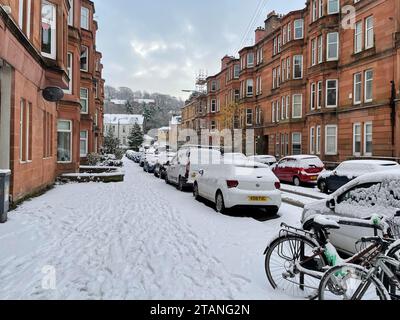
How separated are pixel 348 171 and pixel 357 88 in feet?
42.5

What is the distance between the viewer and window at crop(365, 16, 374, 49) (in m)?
23.3

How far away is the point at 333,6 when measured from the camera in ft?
88.5

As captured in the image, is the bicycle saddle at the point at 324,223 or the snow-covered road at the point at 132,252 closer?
the bicycle saddle at the point at 324,223

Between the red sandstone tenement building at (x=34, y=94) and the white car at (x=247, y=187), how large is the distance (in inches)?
222

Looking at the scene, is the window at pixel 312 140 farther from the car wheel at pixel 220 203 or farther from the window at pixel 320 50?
the car wheel at pixel 220 203

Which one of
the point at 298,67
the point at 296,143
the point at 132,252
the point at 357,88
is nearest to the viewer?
the point at 132,252

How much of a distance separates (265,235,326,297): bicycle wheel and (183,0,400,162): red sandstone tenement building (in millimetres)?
19522

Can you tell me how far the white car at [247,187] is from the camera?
9523mm

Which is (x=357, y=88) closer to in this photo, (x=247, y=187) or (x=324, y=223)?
(x=247, y=187)

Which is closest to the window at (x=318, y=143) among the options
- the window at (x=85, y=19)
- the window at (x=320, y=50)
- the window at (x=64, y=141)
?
the window at (x=320, y=50)

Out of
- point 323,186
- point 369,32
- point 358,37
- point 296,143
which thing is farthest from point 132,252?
point 296,143

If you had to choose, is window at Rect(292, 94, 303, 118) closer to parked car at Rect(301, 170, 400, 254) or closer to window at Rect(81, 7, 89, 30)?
window at Rect(81, 7, 89, 30)

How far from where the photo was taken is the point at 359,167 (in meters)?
13.9

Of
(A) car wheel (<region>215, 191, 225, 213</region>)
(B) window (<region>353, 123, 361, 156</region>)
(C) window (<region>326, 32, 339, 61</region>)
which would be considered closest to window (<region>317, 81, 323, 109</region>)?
(C) window (<region>326, 32, 339, 61</region>)
